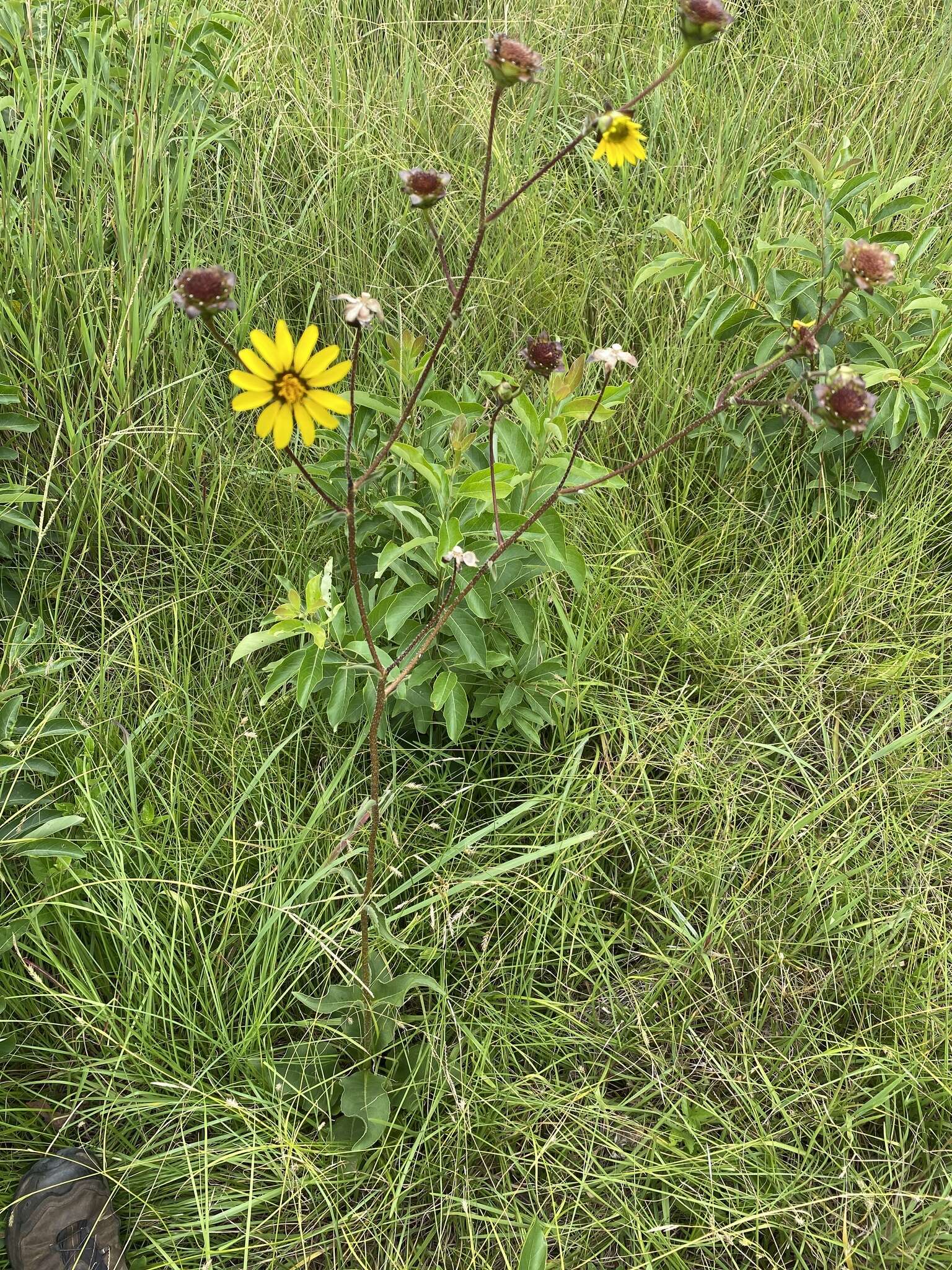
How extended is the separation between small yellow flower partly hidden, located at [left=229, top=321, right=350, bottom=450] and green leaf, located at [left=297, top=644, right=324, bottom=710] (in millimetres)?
495

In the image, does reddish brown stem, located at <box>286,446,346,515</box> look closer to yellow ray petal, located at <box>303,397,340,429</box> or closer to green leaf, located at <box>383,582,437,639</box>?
yellow ray petal, located at <box>303,397,340,429</box>

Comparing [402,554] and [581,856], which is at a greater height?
[402,554]

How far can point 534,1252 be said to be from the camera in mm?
1160

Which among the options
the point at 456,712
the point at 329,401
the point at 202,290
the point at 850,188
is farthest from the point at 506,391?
the point at 850,188

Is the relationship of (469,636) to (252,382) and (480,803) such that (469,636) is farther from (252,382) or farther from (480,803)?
(252,382)

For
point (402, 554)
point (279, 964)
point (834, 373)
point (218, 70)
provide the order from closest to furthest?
point (834, 373) < point (279, 964) < point (402, 554) < point (218, 70)

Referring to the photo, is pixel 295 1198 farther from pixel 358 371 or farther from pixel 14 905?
pixel 358 371

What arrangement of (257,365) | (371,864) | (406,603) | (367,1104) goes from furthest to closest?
1. (406,603)
2. (367,1104)
3. (371,864)
4. (257,365)

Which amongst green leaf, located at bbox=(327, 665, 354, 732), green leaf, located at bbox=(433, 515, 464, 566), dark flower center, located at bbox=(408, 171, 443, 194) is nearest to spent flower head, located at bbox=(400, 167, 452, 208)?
dark flower center, located at bbox=(408, 171, 443, 194)

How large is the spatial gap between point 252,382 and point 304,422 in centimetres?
6

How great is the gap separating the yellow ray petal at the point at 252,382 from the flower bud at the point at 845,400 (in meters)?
A: 0.62

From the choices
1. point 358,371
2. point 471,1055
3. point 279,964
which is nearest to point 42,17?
point 358,371

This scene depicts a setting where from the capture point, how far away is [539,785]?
166 cm

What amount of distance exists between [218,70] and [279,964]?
195cm
